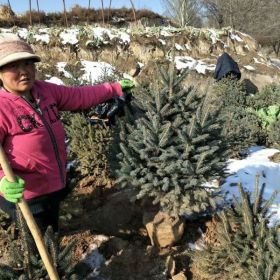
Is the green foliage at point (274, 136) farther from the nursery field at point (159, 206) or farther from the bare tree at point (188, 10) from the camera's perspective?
the bare tree at point (188, 10)

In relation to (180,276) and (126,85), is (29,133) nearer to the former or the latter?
(126,85)

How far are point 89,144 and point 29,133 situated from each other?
2.01 meters

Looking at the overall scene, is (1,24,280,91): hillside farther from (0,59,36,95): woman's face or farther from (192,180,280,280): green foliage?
(0,59,36,95): woman's face

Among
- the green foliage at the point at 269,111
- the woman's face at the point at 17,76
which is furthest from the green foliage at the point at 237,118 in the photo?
the woman's face at the point at 17,76

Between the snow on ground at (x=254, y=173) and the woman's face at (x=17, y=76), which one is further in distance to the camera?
the snow on ground at (x=254, y=173)

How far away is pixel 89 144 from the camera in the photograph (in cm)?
462

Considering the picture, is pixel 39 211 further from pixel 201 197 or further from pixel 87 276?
pixel 201 197

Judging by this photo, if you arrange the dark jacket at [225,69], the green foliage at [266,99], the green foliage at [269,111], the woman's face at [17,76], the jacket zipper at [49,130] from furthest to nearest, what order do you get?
the dark jacket at [225,69], the green foliage at [266,99], the green foliage at [269,111], the jacket zipper at [49,130], the woman's face at [17,76]

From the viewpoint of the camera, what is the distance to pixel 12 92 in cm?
262

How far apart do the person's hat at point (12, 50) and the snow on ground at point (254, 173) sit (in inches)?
107

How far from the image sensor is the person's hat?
247cm

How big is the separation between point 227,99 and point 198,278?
710 centimetres

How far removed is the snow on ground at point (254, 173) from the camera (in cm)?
466

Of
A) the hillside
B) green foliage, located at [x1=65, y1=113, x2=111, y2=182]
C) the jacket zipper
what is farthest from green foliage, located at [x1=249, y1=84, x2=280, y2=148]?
the jacket zipper
